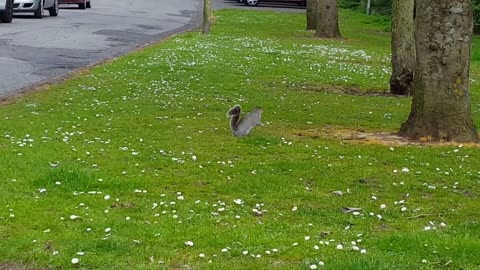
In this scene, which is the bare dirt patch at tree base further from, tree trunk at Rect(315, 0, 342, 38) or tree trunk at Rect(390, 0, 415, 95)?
tree trunk at Rect(315, 0, 342, 38)

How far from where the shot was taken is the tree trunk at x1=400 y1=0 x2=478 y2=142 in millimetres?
9086

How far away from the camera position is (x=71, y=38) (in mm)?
21250

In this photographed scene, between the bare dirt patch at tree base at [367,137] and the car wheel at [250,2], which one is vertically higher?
the bare dirt patch at tree base at [367,137]

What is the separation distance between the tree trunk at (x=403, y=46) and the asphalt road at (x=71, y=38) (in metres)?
5.79

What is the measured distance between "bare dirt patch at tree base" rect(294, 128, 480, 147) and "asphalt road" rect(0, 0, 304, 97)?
4.65 meters

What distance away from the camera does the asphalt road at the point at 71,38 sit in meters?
14.6

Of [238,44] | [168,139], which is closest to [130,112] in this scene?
[168,139]

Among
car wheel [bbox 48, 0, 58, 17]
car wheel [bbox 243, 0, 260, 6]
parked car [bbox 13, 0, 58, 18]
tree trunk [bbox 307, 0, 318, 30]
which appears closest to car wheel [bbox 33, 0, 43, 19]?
parked car [bbox 13, 0, 58, 18]

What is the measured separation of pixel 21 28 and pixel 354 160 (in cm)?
1680

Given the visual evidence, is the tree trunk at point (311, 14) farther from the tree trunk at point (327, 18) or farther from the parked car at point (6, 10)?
the parked car at point (6, 10)

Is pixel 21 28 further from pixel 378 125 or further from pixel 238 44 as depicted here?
pixel 378 125

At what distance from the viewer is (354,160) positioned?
818 cm

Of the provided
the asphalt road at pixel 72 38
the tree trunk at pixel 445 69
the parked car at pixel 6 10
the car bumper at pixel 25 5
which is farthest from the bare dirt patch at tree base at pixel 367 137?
the car bumper at pixel 25 5

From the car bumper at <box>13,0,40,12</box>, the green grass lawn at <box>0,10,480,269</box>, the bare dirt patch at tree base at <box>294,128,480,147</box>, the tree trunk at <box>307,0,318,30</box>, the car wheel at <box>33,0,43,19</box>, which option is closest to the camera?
the green grass lawn at <box>0,10,480,269</box>
